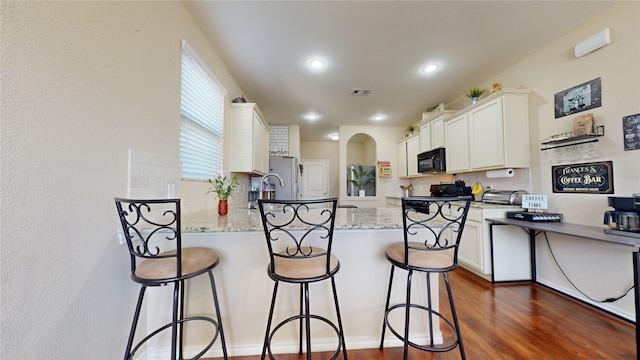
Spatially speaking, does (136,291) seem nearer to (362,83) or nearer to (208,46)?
(208,46)

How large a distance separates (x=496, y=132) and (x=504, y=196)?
793mm

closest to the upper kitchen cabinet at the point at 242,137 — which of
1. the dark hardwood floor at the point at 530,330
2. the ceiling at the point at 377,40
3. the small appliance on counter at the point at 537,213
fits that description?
the ceiling at the point at 377,40

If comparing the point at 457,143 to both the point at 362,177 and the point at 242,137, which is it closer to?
the point at 362,177

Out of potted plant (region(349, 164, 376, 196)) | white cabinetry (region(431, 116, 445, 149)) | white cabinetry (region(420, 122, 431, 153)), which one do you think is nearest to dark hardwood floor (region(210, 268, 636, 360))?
white cabinetry (region(431, 116, 445, 149))

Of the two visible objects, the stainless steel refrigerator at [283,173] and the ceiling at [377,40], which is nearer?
the ceiling at [377,40]

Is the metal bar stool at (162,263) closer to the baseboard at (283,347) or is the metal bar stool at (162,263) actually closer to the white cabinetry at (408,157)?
the baseboard at (283,347)

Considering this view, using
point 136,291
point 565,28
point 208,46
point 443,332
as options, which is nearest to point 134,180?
point 136,291

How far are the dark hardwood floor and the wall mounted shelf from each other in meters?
1.48

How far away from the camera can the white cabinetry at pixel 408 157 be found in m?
4.34

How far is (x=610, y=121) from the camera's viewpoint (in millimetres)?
1823

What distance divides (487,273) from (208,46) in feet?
12.8

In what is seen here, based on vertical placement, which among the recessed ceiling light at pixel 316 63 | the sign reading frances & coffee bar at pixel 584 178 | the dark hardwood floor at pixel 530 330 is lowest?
the dark hardwood floor at pixel 530 330

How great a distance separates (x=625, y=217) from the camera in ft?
5.10

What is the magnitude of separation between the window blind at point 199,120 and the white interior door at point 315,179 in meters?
4.35
